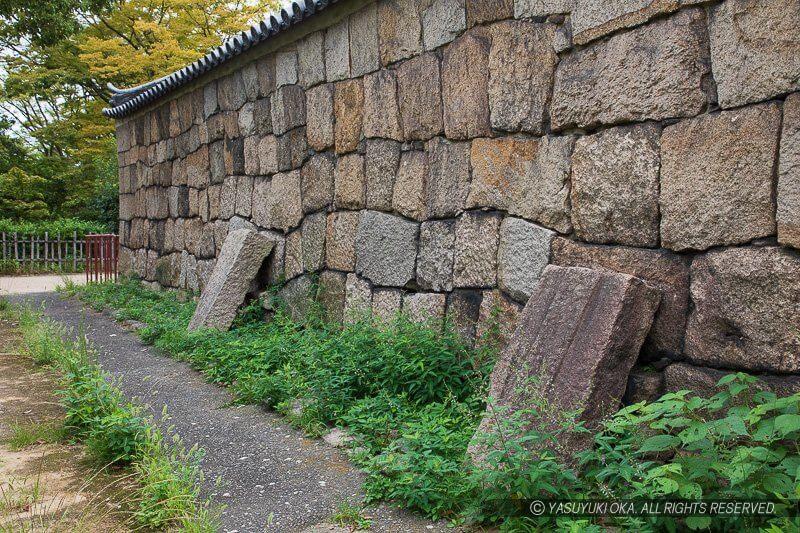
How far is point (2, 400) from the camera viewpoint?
14.3ft

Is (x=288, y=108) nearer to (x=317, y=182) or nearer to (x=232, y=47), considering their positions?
(x=317, y=182)

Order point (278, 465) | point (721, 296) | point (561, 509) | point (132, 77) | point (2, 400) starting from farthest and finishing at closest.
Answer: point (132, 77), point (2, 400), point (278, 465), point (721, 296), point (561, 509)

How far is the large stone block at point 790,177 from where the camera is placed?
2297 mm

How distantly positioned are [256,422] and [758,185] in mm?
2859

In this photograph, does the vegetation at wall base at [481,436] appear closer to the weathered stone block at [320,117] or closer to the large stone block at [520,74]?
the large stone block at [520,74]

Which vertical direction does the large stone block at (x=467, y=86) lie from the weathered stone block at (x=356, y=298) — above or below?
above

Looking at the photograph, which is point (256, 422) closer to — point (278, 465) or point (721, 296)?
point (278, 465)

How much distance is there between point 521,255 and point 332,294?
7.01 feet

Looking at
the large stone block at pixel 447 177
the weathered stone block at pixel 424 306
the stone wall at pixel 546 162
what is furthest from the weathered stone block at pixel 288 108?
the weathered stone block at pixel 424 306

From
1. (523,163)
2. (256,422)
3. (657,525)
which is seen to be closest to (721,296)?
(657,525)

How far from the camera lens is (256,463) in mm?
3211

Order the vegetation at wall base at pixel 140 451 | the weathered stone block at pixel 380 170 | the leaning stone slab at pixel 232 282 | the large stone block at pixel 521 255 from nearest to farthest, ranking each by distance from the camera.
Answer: the vegetation at wall base at pixel 140 451, the large stone block at pixel 521 255, the weathered stone block at pixel 380 170, the leaning stone slab at pixel 232 282

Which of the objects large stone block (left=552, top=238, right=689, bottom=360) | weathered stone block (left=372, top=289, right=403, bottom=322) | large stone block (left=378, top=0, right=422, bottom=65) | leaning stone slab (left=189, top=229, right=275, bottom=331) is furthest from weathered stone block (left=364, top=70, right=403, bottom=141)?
large stone block (left=552, top=238, right=689, bottom=360)

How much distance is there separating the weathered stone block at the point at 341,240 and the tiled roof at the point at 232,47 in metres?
1.58
